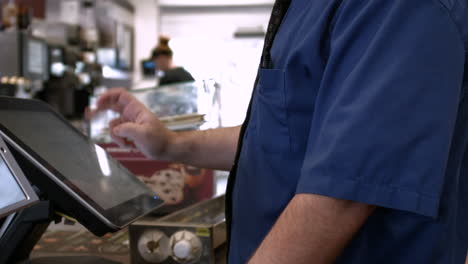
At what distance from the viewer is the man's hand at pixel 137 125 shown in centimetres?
129

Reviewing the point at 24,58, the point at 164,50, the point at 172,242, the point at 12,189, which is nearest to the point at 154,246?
the point at 172,242

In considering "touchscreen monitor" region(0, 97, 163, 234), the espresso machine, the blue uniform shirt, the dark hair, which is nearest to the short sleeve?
the blue uniform shirt

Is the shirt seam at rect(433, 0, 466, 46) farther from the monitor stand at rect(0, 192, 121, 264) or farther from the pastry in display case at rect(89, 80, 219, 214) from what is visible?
the pastry in display case at rect(89, 80, 219, 214)

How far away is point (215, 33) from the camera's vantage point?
36.7 ft

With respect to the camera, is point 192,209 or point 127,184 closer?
point 127,184

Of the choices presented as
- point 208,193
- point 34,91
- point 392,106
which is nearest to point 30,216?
point 392,106

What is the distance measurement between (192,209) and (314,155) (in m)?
0.85

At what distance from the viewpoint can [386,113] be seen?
695mm

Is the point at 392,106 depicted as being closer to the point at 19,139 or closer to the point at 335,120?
the point at 335,120

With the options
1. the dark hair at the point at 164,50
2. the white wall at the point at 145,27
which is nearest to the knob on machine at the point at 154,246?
the dark hair at the point at 164,50

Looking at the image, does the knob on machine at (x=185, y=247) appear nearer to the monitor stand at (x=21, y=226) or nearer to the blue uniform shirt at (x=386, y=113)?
the monitor stand at (x=21, y=226)

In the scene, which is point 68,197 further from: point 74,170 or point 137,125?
point 137,125

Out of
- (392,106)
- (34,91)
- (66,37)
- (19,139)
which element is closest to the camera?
(392,106)

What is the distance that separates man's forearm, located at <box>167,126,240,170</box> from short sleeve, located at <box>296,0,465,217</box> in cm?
64
